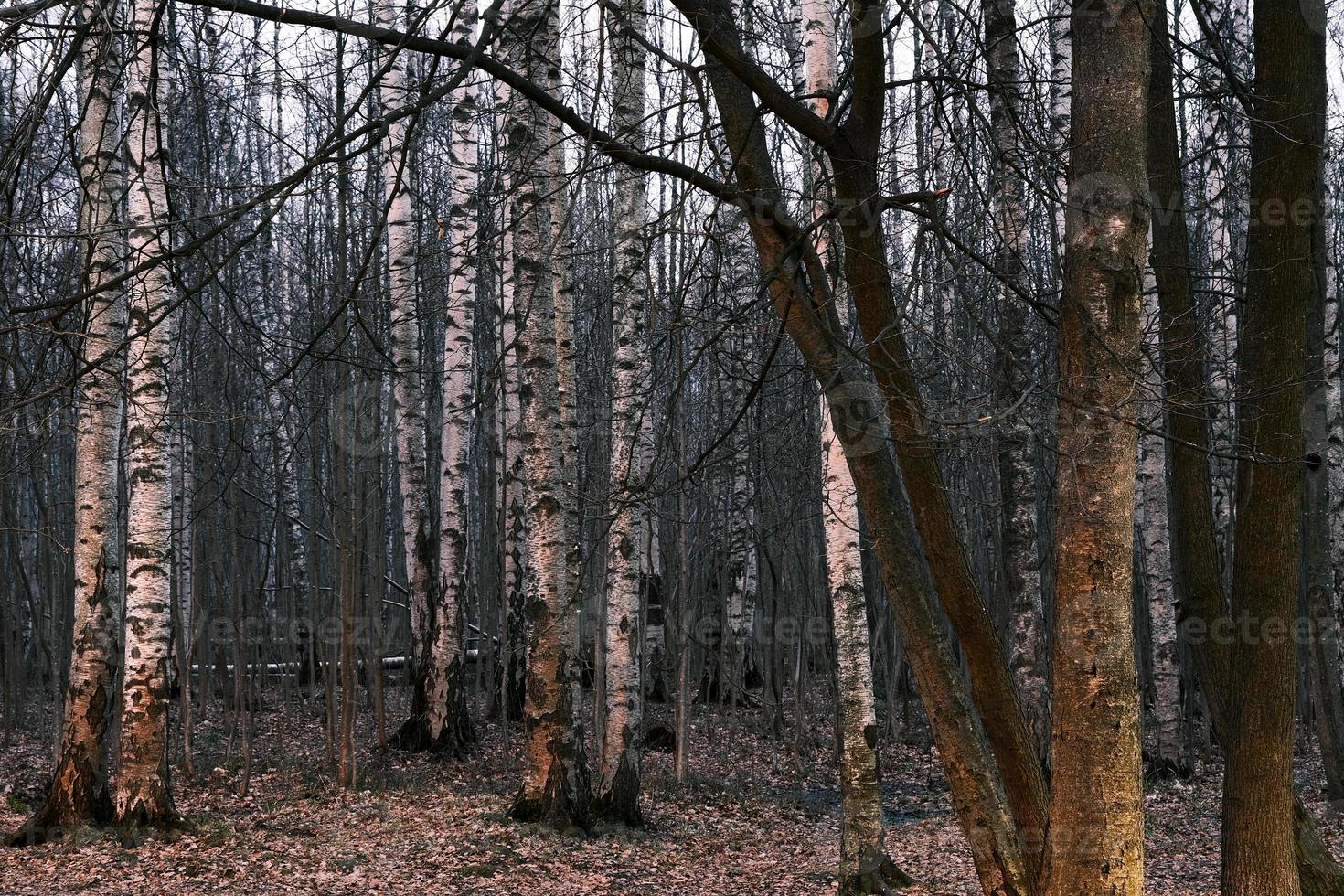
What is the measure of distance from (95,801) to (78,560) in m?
1.51

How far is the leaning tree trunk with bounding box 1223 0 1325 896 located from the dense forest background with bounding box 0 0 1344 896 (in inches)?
0.7

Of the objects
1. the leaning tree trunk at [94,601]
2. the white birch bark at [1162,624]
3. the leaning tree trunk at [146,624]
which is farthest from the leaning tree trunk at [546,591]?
the white birch bark at [1162,624]

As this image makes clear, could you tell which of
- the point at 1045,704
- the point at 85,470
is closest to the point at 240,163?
the point at 85,470

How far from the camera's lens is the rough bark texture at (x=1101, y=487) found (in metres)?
3.19

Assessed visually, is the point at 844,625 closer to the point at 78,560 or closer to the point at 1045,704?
the point at 1045,704

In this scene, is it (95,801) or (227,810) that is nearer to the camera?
(95,801)

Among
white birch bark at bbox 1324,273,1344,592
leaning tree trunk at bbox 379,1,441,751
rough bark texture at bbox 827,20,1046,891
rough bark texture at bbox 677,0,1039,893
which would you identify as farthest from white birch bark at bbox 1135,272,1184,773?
rough bark texture at bbox 677,0,1039,893

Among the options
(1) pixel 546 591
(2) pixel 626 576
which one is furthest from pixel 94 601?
(2) pixel 626 576

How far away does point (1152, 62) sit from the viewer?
508 centimetres

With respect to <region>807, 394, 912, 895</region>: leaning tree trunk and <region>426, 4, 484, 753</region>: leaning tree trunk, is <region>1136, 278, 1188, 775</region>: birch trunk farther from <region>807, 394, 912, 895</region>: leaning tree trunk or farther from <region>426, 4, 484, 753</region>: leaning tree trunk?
<region>426, 4, 484, 753</region>: leaning tree trunk

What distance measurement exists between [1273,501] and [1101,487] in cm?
198

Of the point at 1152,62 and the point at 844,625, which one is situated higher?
the point at 1152,62

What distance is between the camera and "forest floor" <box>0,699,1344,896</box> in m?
6.72

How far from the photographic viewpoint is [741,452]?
5.61m
